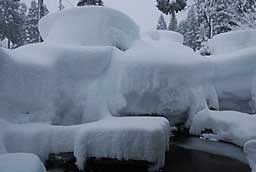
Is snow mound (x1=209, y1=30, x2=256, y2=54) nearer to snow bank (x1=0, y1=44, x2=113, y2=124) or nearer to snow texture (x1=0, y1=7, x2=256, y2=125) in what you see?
snow texture (x1=0, y1=7, x2=256, y2=125)

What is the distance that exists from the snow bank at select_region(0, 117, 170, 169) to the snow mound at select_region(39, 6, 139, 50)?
3099 millimetres

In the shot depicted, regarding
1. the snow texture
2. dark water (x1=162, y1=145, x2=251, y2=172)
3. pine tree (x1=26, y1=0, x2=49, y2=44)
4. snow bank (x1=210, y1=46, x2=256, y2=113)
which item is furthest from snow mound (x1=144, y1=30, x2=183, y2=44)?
pine tree (x1=26, y1=0, x2=49, y2=44)

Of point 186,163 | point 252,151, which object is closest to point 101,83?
point 186,163

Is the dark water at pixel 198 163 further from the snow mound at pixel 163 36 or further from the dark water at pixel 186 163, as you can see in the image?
the snow mound at pixel 163 36

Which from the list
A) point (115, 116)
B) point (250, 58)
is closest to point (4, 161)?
point (115, 116)

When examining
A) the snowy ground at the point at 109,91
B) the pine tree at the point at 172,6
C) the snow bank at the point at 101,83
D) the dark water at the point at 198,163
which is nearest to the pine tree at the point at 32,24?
the pine tree at the point at 172,6

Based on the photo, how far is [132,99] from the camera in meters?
7.15

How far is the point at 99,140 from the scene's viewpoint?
5246mm

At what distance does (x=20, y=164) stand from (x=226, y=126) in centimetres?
532

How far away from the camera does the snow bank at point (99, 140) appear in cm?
523

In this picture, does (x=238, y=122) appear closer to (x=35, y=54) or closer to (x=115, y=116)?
(x=115, y=116)

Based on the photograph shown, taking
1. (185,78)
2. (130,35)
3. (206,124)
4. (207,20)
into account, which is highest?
(207,20)

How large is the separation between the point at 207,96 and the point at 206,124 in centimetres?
128

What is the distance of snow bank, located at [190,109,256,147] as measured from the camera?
6425mm
